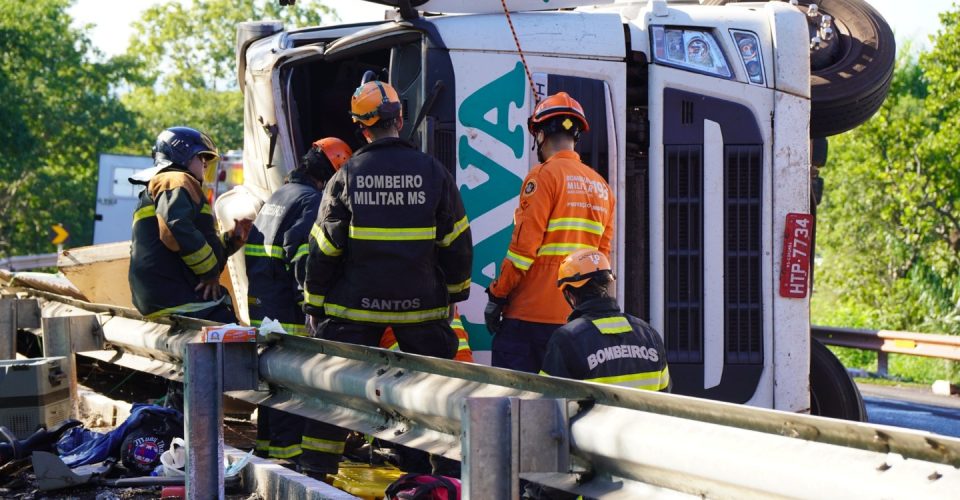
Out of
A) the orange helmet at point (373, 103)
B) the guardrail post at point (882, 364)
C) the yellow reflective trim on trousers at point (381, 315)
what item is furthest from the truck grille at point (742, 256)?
the guardrail post at point (882, 364)

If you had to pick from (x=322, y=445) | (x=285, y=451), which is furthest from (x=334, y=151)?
(x=322, y=445)

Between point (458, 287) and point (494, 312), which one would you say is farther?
point (494, 312)

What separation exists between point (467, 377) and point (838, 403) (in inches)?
144

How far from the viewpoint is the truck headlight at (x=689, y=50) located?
6.12m

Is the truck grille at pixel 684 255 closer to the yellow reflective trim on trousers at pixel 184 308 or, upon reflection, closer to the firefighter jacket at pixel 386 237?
the firefighter jacket at pixel 386 237

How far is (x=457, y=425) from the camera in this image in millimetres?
3535

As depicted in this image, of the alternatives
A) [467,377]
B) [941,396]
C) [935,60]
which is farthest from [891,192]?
[467,377]

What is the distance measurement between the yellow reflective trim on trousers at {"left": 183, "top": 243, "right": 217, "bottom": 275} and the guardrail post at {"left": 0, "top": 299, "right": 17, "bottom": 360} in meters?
2.01

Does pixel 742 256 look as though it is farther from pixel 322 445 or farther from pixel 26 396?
pixel 26 396

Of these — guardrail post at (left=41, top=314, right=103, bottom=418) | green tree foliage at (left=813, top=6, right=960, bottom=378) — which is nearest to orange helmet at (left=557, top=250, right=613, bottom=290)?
guardrail post at (left=41, top=314, right=103, bottom=418)

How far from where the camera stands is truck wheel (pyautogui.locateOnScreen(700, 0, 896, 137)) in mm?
6652

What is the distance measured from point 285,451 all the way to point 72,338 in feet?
5.07

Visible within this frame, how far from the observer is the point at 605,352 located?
4188 mm

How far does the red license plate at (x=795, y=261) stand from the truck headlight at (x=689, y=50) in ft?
2.68
